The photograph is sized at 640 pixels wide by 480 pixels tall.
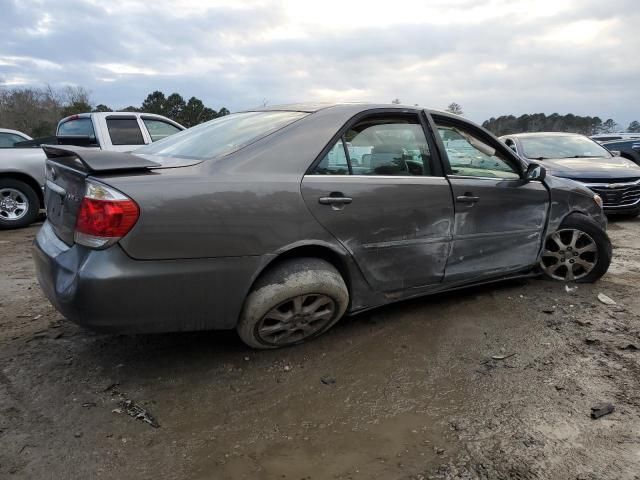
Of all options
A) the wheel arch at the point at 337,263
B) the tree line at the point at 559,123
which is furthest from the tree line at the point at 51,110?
the wheel arch at the point at 337,263

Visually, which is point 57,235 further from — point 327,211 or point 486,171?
point 486,171

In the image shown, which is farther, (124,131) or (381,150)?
(124,131)

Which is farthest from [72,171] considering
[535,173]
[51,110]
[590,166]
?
[51,110]

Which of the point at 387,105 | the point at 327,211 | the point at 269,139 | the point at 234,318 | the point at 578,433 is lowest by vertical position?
the point at 578,433

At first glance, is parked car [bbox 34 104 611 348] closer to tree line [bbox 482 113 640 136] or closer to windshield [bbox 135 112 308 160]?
windshield [bbox 135 112 308 160]

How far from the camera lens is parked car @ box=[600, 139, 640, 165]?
454 inches

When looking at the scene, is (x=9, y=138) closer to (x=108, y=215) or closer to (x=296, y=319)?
(x=108, y=215)

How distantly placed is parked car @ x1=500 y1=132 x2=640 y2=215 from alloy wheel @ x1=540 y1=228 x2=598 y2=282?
331cm

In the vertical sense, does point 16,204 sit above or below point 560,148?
below

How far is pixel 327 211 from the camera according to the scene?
2.77 meters

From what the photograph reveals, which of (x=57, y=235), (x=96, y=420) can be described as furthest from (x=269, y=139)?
(x=96, y=420)

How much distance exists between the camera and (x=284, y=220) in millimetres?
2613

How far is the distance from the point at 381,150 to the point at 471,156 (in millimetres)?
887

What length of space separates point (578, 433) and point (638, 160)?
37.9 ft
